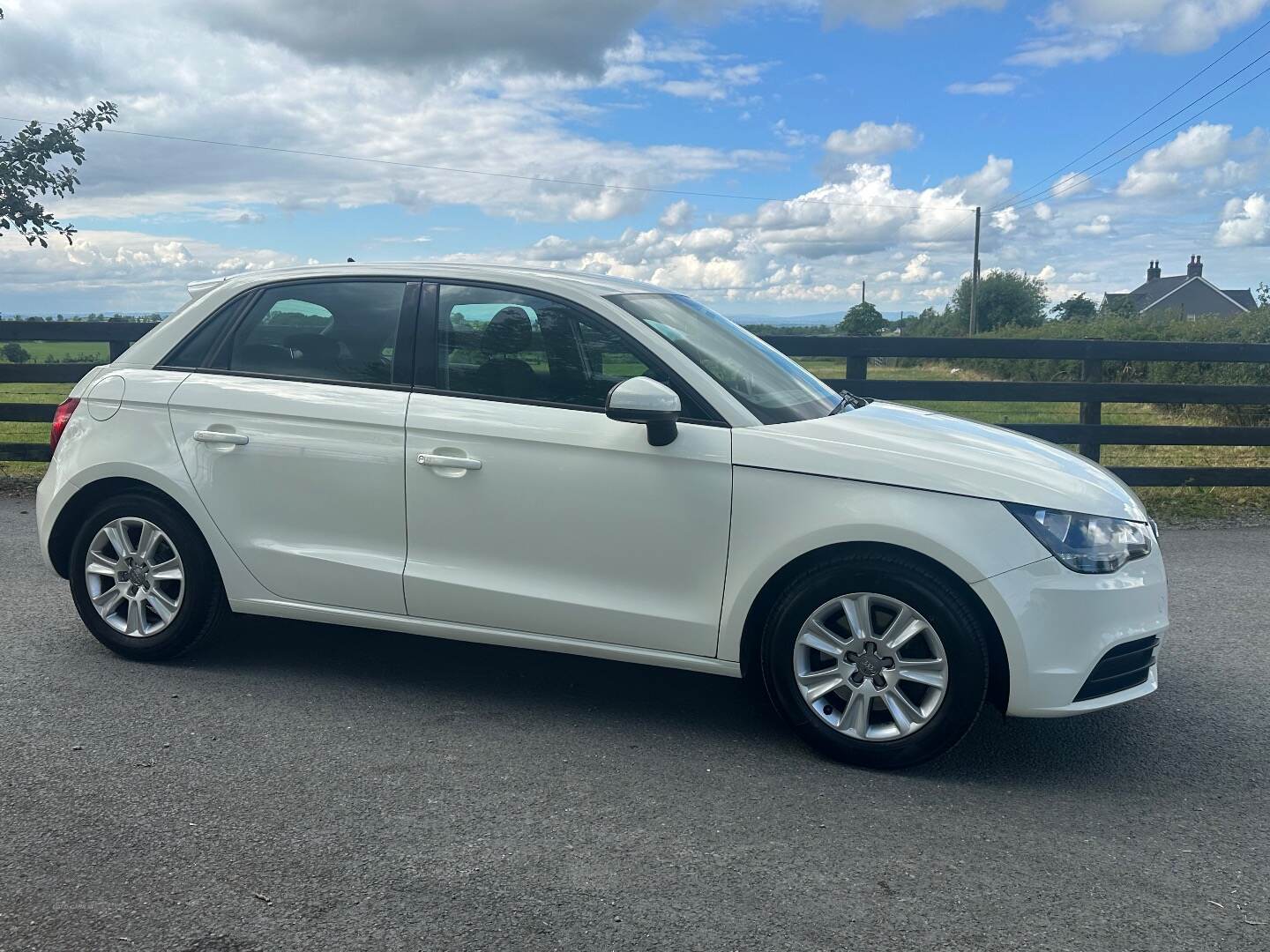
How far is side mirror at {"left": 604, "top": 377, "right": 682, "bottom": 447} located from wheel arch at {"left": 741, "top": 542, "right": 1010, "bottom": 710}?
66cm

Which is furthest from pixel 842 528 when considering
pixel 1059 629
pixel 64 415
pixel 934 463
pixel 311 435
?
pixel 64 415

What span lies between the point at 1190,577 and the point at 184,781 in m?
5.81

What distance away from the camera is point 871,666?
3713mm

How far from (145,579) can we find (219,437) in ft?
2.48

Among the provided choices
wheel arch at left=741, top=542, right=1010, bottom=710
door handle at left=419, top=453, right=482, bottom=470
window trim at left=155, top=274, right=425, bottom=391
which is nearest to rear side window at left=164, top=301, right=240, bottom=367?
window trim at left=155, top=274, right=425, bottom=391

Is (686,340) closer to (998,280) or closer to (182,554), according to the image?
(182,554)

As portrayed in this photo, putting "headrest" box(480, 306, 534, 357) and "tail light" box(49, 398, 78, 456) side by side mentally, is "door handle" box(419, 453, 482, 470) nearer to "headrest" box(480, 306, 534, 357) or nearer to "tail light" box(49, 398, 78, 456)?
"headrest" box(480, 306, 534, 357)

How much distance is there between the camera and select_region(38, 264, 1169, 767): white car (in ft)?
11.9

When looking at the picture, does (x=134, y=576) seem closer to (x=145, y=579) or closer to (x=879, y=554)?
(x=145, y=579)

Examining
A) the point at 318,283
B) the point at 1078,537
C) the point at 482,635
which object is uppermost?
Answer: the point at 318,283

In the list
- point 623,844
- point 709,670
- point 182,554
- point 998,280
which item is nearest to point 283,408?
point 182,554

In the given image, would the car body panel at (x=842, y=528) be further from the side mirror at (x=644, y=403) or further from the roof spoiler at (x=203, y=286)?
the roof spoiler at (x=203, y=286)

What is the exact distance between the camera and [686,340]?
4.29m

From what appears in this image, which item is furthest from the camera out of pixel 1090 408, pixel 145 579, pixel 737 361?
pixel 1090 408
